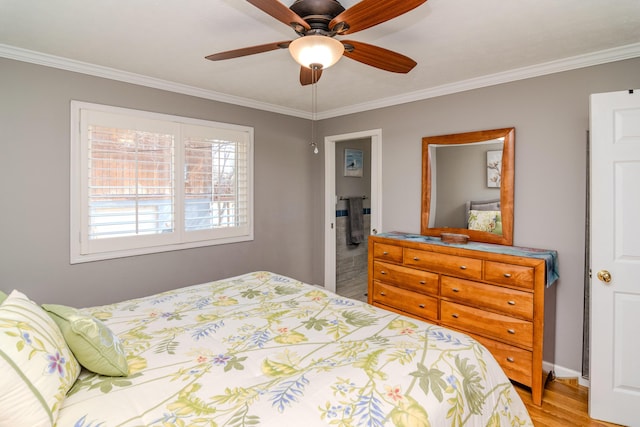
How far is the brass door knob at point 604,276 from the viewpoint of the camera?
6.89 feet

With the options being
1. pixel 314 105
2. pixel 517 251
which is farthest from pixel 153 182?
pixel 517 251

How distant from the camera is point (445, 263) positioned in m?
2.76

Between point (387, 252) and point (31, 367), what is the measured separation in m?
2.66

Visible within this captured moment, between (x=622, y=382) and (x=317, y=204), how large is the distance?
3349 millimetres

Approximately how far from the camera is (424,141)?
336 centimetres

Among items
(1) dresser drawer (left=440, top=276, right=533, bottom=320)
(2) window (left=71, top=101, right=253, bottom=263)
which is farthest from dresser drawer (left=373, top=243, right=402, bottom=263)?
(2) window (left=71, top=101, right=253, bottom=263)

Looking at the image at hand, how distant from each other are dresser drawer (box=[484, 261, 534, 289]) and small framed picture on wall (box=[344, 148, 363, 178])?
9.12 feet

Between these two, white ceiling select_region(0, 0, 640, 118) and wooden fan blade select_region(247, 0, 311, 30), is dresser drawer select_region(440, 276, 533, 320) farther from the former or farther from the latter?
wooden fan blade select_region(247, 0, 311, 30)

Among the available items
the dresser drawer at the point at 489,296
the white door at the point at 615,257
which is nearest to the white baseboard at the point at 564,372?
the white door at the point at 615,257

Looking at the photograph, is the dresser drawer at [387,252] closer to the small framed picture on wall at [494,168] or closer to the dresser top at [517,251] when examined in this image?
the dresser top at [517,251]

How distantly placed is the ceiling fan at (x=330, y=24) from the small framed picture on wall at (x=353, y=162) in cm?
296

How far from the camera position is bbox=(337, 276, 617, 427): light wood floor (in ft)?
7.00

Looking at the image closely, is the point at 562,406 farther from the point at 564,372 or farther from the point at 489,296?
Answer: the point at 489,296

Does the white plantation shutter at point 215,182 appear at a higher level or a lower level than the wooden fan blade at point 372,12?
lower
